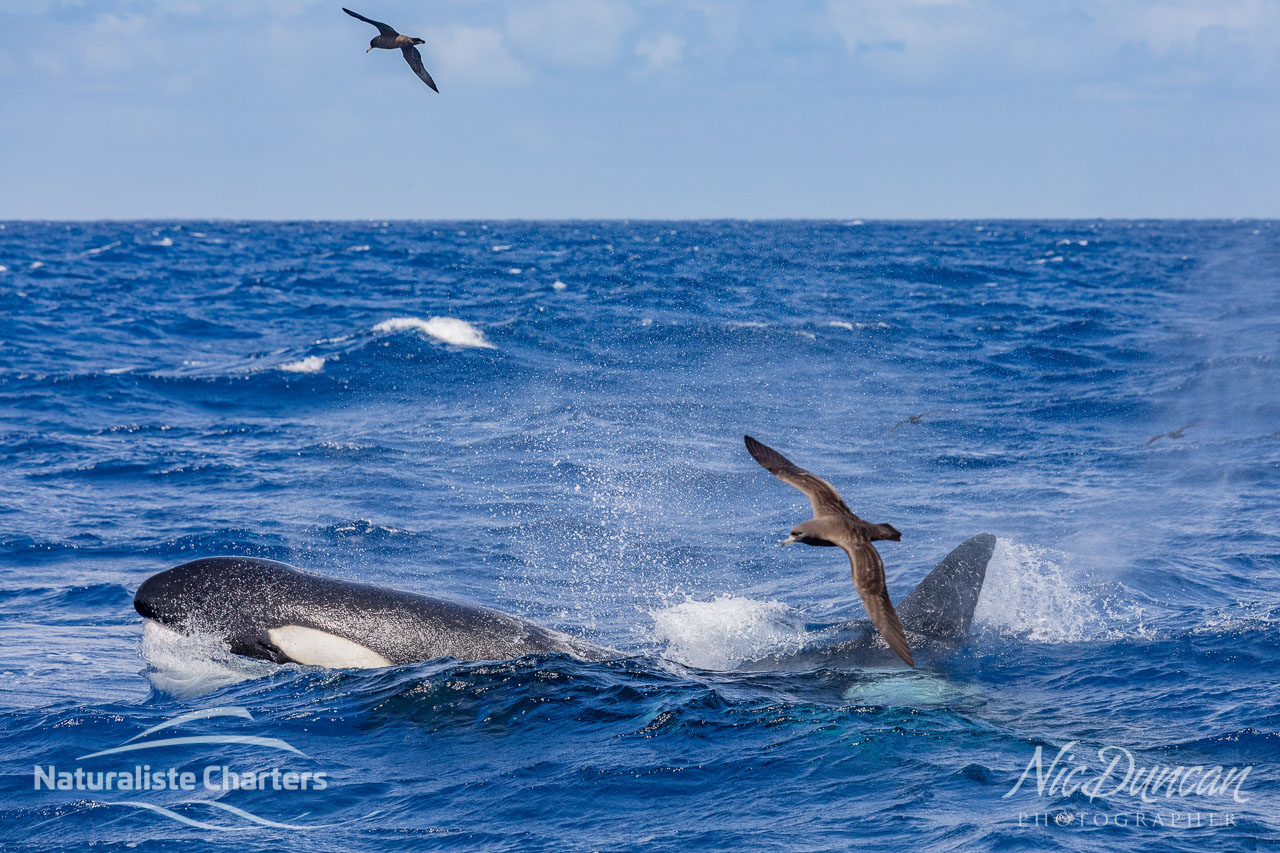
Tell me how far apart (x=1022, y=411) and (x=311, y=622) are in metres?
19.6

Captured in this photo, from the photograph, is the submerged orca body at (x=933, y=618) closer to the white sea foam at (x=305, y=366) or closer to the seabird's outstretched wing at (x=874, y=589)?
the seabird's outstretched wing at (x=874, y=589)

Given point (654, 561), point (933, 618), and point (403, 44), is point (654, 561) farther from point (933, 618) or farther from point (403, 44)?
point (403, 44)

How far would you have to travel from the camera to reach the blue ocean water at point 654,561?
8.25m

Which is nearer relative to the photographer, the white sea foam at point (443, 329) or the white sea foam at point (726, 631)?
the white sea foam at point (726, 631)

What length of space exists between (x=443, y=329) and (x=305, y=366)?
5.96 m

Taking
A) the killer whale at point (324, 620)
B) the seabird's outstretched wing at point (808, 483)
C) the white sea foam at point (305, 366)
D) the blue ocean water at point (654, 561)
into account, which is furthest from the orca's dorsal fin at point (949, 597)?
the white sea foam at point (305, 366)

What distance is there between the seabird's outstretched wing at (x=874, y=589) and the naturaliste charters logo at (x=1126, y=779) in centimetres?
154

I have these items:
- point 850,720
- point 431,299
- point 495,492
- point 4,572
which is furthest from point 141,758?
point 431,299

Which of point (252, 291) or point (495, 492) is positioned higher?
point (252, 291)

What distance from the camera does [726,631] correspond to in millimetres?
12758

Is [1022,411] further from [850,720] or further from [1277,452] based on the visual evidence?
[850,720]

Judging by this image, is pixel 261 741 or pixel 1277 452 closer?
pixel 261 741

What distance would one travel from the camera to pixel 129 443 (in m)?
23.0

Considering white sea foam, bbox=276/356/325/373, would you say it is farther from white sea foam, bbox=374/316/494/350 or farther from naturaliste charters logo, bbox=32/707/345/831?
naturaliste charters logo, bbox=32/707/345/831
